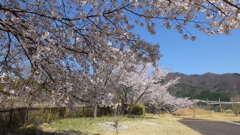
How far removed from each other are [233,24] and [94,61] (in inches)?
112

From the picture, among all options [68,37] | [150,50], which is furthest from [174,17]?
[68,37]

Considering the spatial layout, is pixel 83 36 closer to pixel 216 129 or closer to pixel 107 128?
pixel 107 128

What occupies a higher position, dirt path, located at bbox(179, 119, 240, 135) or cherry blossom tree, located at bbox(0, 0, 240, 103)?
cherry blossom tree, located at bbox(0, 0, 240, 103)

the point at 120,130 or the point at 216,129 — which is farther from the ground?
the point at 120,130

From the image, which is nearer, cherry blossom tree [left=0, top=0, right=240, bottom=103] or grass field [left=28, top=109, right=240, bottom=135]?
cherry blossom tree [left=0, top=0, right=240, bottom=103]

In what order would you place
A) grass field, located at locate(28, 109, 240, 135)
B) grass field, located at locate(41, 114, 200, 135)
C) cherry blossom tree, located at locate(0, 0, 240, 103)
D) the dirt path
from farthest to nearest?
the dirt path, grass field, located at locate(41, 114, 200, 135), grass field, located at locate(28, 109, 240, 135), cherry blossom tree, located at locate(0, 0, 240, 103)

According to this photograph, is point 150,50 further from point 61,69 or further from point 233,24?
point 61,69

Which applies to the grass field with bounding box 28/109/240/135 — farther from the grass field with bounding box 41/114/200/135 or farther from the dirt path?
the dirt path

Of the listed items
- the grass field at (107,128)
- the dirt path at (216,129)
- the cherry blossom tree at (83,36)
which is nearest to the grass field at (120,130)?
the grass field at (107,128)

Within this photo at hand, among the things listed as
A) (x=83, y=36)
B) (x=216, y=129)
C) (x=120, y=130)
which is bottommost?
(x=216, y=129)

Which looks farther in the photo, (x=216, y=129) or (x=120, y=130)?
(x=216, y=129)

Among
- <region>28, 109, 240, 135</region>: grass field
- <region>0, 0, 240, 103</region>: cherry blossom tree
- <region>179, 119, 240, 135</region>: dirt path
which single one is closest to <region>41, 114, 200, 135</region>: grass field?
<region>28, 109, 240, 135</region>: grass field

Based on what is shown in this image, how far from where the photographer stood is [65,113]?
13.8m

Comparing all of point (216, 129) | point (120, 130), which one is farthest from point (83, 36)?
point (216, 129)
